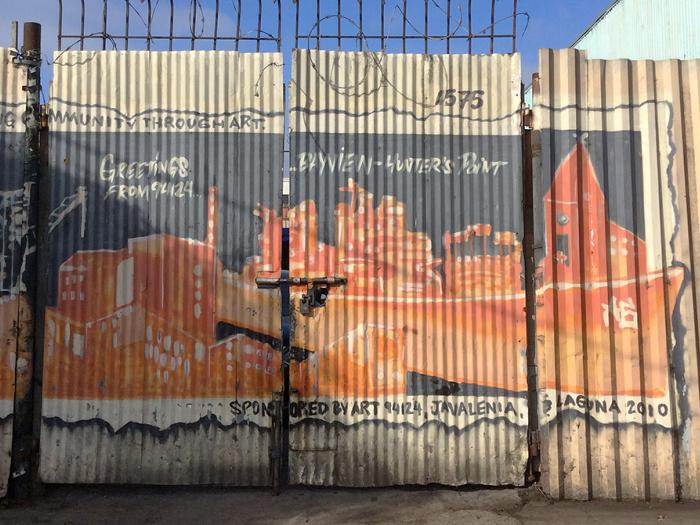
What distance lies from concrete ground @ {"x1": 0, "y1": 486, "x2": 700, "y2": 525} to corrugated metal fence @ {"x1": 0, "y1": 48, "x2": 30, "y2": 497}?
2.79 ft

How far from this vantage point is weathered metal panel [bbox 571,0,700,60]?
9.69m

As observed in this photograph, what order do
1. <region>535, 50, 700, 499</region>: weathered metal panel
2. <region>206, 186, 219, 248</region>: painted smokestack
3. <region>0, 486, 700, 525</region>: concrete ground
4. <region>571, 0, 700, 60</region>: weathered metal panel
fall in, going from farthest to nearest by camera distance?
<region>571, 0, 700, 60</region>: weathered metal panel
<region>206, 186, 219, 248</region>: painted smokestack
<region>535, 50, 700, 499</region>: weathered metal panel
<region>0, 486, 700, 525</region>: concrete ground

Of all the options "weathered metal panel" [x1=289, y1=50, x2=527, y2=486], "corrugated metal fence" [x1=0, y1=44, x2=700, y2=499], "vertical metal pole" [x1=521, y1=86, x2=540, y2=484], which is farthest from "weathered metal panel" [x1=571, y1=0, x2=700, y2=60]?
"weathered metal panel" [x1=289, y1=50, x2=527, y2=486]

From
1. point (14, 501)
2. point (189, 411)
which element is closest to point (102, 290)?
point (189, 411)

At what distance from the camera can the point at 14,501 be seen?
4.79m

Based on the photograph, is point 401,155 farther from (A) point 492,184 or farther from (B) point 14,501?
(B) point 14,501

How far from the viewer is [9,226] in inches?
197

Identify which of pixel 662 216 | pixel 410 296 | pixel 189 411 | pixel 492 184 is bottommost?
pixel 189 411

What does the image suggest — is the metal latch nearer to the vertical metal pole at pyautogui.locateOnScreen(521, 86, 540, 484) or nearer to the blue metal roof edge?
the vertical metal pole at pyautogui.locateOnScreen(521, 86, 540, 484)

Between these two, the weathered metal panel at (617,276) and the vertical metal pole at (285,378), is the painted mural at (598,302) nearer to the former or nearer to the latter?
the weathered metal panel at (617,276)

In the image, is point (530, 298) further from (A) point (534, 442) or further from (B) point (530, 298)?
(A) point (534, 442)

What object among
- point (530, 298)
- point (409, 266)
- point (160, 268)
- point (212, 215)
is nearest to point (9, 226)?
point (160, 268)

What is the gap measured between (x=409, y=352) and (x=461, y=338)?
520 millimetres

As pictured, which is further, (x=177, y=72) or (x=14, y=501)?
(x=177, y=72)
